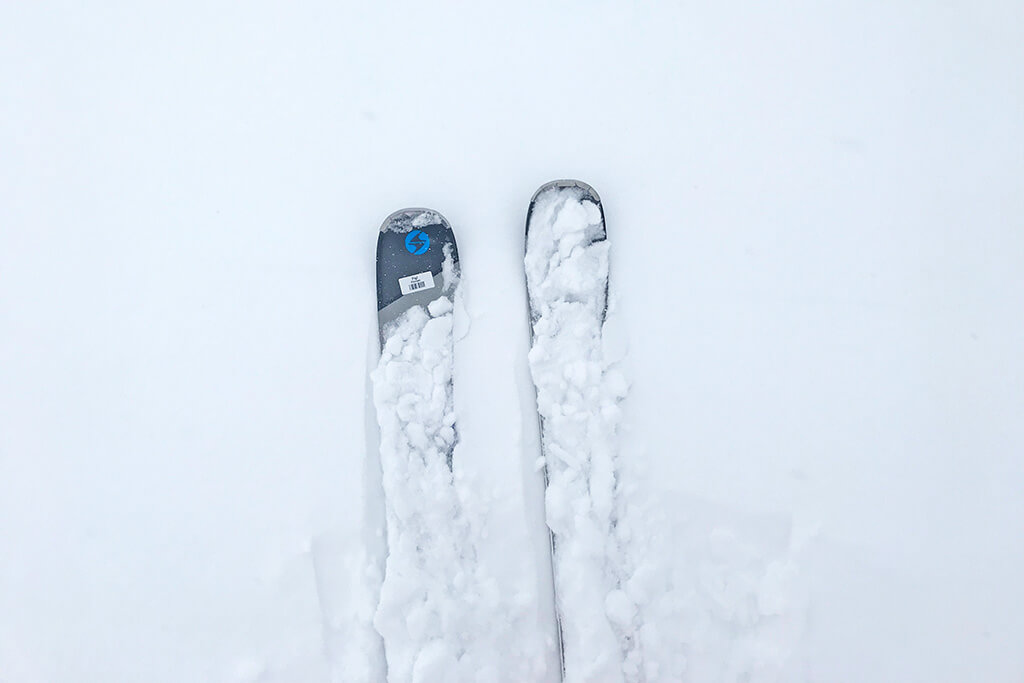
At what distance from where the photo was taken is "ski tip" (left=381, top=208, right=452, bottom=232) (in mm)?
1182

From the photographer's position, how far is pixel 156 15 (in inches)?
50.3

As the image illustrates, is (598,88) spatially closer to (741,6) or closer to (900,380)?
(741,6)

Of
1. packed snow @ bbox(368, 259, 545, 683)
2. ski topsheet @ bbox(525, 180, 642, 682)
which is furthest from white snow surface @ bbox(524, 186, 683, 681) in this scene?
A: packed snow @ bbox(368, 259, 545, 683)

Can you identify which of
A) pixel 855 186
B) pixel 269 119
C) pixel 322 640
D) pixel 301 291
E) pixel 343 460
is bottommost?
pixel 322 640

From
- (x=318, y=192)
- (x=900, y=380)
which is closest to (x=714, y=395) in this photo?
(x=900, y=380)

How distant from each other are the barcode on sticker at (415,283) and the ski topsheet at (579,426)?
0.20 meters

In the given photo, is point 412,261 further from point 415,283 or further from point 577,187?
point 577,187

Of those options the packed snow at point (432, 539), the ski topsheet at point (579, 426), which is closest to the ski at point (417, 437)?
the packed snow at point (432, 539)

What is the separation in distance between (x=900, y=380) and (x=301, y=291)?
47.5 inches

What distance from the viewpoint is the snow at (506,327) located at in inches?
44.1

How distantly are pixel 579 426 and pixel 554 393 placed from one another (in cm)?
8

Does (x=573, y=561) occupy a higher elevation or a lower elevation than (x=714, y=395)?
lower

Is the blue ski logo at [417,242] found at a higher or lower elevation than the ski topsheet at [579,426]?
higher

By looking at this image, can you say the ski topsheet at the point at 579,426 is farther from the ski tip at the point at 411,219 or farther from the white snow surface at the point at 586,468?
the ski tip at the point at 411,219
